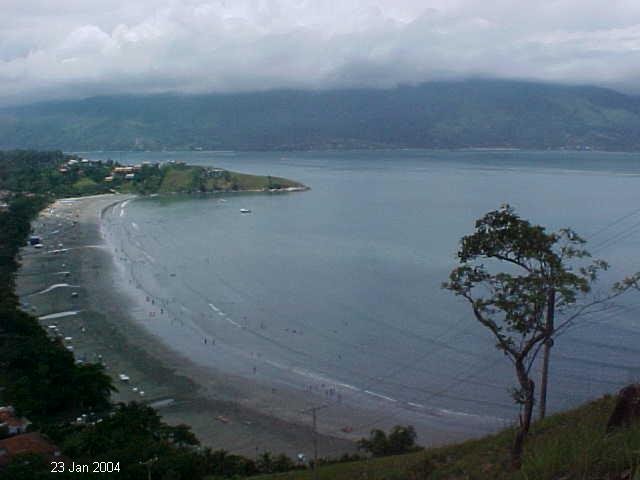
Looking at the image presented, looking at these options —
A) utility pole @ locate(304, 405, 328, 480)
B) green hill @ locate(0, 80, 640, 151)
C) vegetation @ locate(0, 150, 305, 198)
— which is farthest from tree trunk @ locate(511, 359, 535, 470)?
green hill @ locate(0, 80, 640, 151)

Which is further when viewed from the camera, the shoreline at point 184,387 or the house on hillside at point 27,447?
the shoreline at point 184,387

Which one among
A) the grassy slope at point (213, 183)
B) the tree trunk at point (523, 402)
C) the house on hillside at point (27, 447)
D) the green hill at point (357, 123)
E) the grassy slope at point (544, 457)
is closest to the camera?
the grassy slope at point (544, 457)

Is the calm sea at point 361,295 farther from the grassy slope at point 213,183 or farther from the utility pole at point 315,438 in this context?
the grassy slope at point 213,183

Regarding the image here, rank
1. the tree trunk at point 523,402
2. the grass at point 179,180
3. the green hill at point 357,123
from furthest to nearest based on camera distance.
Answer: the green hill at point 357,123 → the grass at point 179,180 → the tree trunk at point 523,402

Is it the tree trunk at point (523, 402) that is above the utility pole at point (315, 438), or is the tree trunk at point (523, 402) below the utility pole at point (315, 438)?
above

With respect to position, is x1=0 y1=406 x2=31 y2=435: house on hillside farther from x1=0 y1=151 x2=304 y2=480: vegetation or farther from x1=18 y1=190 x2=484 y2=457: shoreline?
x1=18 y1=190 x2=484 y2=457: shoreline

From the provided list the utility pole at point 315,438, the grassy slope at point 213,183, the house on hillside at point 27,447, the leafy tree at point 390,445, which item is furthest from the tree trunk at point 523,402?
the grassy slope at point 213,183
